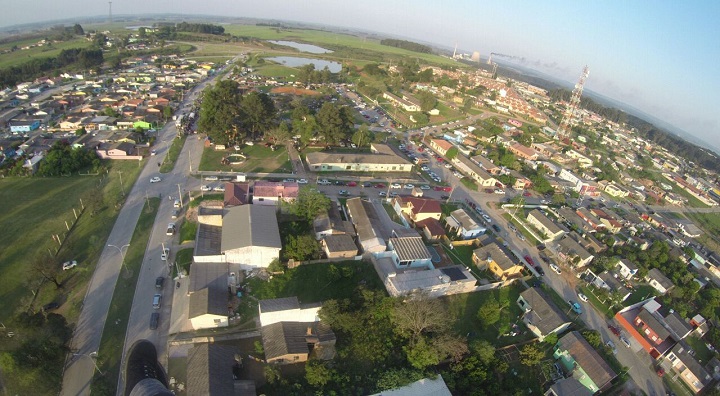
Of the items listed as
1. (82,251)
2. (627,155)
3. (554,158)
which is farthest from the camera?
(627,155)

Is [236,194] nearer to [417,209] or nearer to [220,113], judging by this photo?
[220,113]

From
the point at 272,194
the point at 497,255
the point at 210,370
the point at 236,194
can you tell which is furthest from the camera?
the point at 272,194

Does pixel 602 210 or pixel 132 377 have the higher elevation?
pixel 602 210

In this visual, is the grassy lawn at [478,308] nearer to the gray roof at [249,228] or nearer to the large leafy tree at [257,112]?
the gray roof at [249,228]

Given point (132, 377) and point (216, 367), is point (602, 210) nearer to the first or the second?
point (216, 367)

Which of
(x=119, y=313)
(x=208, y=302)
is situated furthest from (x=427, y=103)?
(x=119, y=313)

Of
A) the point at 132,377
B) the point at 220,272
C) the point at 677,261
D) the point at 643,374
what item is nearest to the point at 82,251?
the point at 220,272
